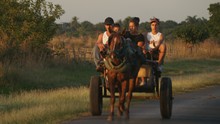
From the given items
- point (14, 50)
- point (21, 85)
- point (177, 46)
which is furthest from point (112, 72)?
point (177, 46)

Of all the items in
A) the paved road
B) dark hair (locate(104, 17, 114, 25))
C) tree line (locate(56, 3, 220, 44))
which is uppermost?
tree line (locate(56, 3, 220, 44))

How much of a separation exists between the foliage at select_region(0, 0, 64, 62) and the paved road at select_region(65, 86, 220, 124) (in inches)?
409

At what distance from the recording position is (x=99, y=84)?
1514 cm

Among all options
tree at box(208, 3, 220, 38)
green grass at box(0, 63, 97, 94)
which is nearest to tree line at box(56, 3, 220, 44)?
tree at box(208, 3, 220, 38)

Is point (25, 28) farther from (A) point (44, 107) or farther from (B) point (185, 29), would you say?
(B) point (185, 29)

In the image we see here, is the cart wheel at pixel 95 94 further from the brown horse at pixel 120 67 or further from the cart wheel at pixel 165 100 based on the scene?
the cart wheel at pixel 165 100

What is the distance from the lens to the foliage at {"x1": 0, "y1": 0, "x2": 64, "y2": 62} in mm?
30700

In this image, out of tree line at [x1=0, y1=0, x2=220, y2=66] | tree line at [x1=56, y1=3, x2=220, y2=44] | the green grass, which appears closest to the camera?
the green grass

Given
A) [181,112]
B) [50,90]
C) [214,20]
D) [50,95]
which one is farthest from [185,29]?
[181,112]

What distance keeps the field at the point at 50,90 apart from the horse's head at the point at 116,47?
1.98 m

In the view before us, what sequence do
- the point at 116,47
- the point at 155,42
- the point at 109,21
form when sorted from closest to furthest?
the point at 116,47
the point at 109,21
the point at 155,42

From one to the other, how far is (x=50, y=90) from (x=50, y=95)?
4.17 meters

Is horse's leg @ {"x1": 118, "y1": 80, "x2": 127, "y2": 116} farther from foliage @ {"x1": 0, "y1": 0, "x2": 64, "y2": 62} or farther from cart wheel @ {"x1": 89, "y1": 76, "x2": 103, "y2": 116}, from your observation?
foliage @ {"x1": 0, "y1": 0, "x2": 64, "y2": 62}

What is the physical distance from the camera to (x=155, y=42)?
15.7 m
